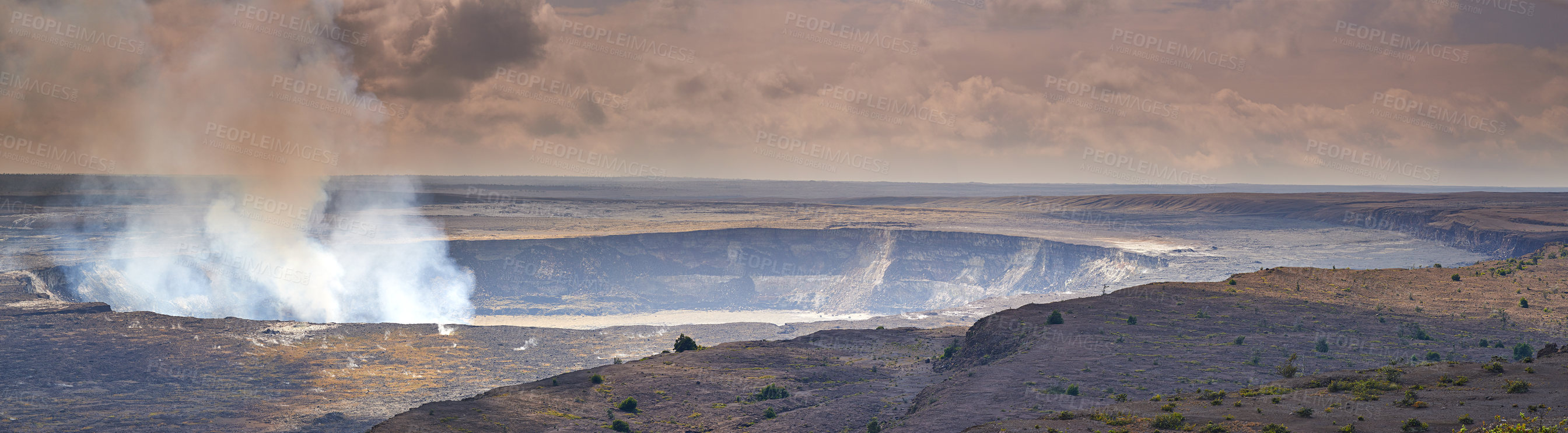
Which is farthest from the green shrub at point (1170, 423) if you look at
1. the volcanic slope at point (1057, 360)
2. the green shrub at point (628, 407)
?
the green shrub at point (628, 407)

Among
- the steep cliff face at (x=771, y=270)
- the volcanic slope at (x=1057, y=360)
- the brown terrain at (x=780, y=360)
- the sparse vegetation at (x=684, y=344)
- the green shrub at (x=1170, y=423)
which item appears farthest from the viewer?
the steep cliff face at (x=771, y=270)

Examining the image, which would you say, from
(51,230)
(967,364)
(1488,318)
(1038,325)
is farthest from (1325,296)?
(51,230)

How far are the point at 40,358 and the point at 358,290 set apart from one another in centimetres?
4166

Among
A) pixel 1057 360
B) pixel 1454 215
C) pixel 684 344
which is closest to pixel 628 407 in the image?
pixel 684 344

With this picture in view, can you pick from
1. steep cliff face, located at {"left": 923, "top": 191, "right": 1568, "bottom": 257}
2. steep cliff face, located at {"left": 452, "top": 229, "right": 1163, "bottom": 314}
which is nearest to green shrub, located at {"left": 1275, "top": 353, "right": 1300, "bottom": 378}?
steep cliff face, located at {"left": 452, "top": 229, "right": 1163, "bottom": 314}

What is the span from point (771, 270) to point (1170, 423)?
323 feet

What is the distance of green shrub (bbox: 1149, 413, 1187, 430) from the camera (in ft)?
85.5

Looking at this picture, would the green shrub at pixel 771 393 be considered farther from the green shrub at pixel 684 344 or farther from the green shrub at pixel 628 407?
the green shrub at pixel 684 344

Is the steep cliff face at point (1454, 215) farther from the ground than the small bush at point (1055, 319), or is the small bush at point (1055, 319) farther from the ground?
the steep cliff face at point (1454, 215)

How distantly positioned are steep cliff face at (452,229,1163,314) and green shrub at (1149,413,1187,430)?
277ft

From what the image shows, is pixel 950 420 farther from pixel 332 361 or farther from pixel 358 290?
pixel 358 290

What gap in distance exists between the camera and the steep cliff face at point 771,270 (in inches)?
4409

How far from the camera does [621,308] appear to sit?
109 meters

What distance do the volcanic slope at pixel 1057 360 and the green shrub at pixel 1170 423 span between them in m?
4.45
